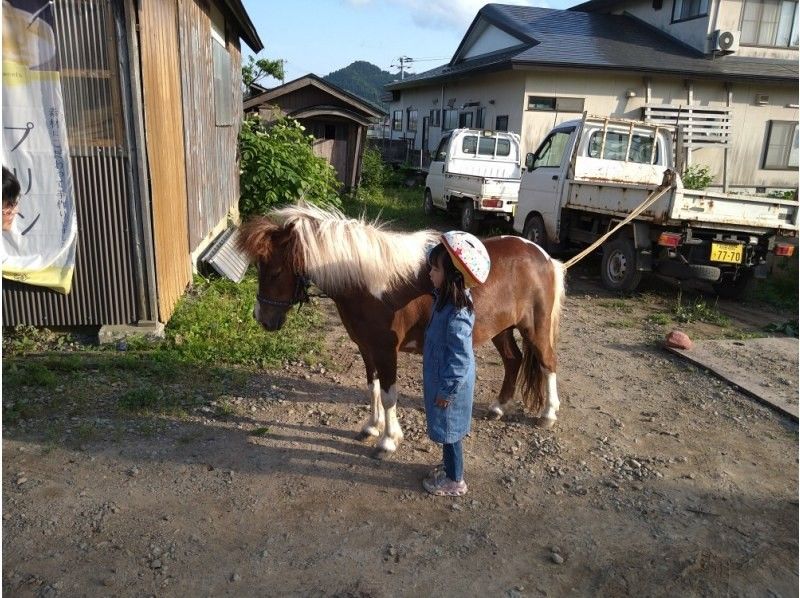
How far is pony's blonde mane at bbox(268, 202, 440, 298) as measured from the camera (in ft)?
11.4

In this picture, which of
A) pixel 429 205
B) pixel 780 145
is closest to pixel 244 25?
pixel 429 205

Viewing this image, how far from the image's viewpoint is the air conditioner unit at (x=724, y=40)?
16.7m

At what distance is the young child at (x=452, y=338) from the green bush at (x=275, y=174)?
7.60 m

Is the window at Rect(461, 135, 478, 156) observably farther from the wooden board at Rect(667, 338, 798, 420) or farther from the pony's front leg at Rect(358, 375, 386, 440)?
the pony's front leg at Rect(358, 375, 386, 440)

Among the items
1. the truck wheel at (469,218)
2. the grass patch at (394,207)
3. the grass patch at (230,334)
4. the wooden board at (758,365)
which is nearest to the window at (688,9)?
the grass patch at (394,207)

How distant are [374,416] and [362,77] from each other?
14008 cm

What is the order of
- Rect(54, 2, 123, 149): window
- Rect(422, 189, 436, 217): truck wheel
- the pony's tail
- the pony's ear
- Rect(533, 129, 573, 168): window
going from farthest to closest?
1. Rect(422, 189, 436, 217): truck wheel
2. Rect(533, 129, 573, 168): window
3. Rect(54, 2, 123, 149): window
4. the pony's tail
5. the pony's ear

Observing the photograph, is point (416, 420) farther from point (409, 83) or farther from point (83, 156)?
point (409, 83)

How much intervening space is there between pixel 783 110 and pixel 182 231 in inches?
720

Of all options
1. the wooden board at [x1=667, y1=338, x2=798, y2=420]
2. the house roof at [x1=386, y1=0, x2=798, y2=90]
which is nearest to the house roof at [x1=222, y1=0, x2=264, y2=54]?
the house roof at [x1=386, y1=0, x2=798, y2=90]

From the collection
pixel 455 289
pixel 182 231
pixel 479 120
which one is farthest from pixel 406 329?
pixel 479 120

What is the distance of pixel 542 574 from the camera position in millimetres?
2918

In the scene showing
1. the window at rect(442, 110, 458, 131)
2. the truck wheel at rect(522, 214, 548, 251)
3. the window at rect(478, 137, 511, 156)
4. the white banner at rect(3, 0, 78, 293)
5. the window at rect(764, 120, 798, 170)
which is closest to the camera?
the white banner at rect(3, 0, 78, 293)

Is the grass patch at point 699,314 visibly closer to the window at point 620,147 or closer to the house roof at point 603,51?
the window at point 620,147
